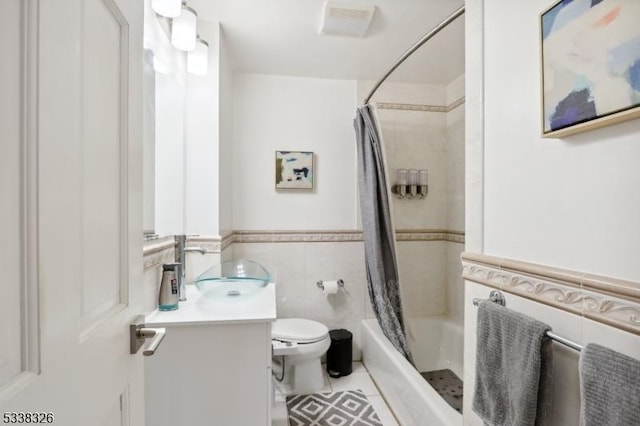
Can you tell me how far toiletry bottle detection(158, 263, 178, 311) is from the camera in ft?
4.33

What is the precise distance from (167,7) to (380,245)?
67.2 inches

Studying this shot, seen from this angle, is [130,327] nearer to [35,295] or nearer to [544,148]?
[35,295]

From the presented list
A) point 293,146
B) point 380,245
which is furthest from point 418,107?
point 380,245

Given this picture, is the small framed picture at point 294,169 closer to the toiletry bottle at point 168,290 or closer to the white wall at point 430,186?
the white wall at point 430,186

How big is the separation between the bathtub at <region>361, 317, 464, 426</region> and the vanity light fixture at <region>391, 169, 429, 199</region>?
1051 mm

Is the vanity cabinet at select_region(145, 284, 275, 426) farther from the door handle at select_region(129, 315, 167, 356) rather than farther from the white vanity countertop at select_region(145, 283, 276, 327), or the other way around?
the door handle at select_region(129, 315, 167, 356)

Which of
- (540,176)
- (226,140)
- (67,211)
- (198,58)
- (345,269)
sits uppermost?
(198,58)

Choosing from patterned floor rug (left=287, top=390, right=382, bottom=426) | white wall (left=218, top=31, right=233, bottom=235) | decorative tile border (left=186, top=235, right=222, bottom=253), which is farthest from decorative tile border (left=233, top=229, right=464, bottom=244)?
patterned floor rug (left=287, top=390, right=382, bottom=426)

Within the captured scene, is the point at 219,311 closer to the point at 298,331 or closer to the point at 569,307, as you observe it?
the point at 298,331

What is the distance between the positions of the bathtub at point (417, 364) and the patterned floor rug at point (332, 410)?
6.3 inches

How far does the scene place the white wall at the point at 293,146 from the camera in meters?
Result: 2.39

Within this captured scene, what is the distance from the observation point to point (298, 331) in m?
2.03

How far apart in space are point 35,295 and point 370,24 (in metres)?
1.96

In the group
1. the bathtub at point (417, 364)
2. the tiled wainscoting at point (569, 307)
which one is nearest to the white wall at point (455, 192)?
the bathtub at point (417, 364)
